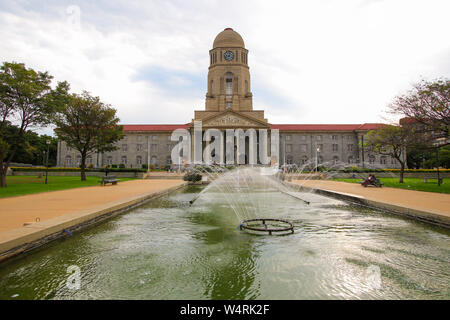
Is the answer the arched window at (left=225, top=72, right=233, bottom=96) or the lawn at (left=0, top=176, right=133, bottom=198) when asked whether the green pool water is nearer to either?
the lawn at (left=0, top=176, right=133, bottom=198)

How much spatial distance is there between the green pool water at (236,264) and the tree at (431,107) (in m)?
14.2

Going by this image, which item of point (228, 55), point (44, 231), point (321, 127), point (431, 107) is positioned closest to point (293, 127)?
point (321, 127)

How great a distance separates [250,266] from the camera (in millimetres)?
4809

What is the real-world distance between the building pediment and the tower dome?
20148 millimetres

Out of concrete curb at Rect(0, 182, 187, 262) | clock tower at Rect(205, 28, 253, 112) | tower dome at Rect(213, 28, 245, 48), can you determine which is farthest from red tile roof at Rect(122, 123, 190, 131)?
concrete curb at Rect(0, 182, 187, 262)

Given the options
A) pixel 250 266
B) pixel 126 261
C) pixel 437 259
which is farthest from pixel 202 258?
Result: pixel 437 259

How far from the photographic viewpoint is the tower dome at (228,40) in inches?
2544

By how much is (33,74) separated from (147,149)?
151 ft

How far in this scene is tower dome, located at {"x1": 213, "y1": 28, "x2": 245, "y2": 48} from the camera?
212ft

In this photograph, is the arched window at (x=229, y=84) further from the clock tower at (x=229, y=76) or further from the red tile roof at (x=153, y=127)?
the red tile roof at (x=153, y=127)

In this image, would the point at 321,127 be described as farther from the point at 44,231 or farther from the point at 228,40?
the point at 44,231

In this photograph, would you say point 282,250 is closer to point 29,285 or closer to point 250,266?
point 250,266

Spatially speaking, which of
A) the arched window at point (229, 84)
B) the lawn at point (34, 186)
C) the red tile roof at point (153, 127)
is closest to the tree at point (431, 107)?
the lawn at point (34, 186)

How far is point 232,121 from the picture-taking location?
5662cm
